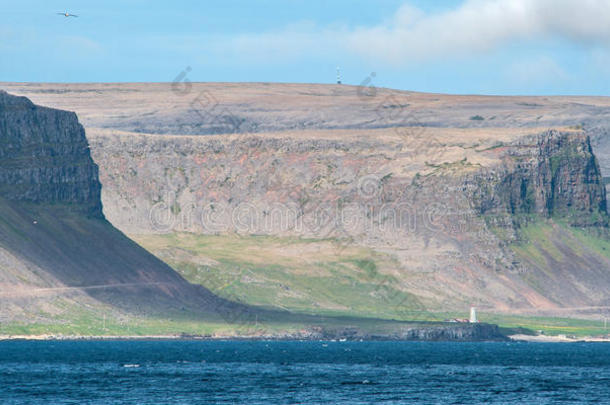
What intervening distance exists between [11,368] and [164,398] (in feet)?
165

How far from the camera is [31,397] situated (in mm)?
146500

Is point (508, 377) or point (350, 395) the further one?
point (508, 377)

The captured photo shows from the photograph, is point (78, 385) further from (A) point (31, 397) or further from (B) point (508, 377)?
(B) point (508, 377)

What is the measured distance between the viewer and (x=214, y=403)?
142 metres

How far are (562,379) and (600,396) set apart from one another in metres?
31.1

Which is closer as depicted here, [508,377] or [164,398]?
[164,398]

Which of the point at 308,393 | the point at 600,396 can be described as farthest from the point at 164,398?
the point at 600,396

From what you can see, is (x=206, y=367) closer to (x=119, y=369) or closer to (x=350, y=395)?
(x=119, y=369)

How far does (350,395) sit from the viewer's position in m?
154

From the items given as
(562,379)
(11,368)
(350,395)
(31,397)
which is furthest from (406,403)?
(11,368)

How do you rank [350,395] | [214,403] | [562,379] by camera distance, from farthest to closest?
[562,379] < [350,395] < [214,403]

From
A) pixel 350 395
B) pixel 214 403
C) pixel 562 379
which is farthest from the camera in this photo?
pixel 562 379

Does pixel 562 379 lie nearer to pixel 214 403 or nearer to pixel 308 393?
pixel 308 393

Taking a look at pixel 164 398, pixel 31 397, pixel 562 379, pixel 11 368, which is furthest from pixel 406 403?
pixel 11 368
